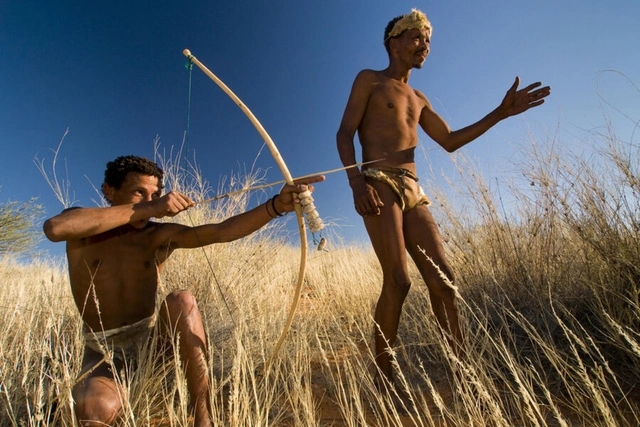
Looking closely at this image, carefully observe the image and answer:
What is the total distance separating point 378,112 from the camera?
2.62 metres

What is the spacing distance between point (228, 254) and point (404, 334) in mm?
1984

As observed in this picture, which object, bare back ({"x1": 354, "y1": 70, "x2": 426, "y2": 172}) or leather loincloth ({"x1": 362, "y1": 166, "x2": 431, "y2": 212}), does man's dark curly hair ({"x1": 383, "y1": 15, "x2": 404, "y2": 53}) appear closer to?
bare back ({"x1": 354, "y1": 70, "x2": 426, "y2": 172})

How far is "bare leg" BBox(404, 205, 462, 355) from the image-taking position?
2.32m

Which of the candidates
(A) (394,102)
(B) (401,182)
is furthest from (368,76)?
(B) (401,182)

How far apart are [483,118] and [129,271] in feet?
8.51

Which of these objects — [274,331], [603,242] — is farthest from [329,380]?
[603,242]

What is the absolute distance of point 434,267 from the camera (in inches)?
94.6

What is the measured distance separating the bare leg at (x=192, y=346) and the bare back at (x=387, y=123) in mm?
1469

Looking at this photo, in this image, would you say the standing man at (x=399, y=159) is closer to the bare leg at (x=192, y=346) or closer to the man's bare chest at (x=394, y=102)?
the man's bare chest at (x=394, y=102)

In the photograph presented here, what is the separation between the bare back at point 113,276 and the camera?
7.25 ft

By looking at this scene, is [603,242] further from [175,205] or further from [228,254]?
[228,254]

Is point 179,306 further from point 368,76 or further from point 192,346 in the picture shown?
point 368,76

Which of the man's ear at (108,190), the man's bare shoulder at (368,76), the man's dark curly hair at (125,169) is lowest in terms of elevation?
the man's ear at (108,190)

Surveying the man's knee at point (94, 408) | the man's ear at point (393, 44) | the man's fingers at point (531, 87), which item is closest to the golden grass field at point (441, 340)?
the man's knee at point (94, 408)
